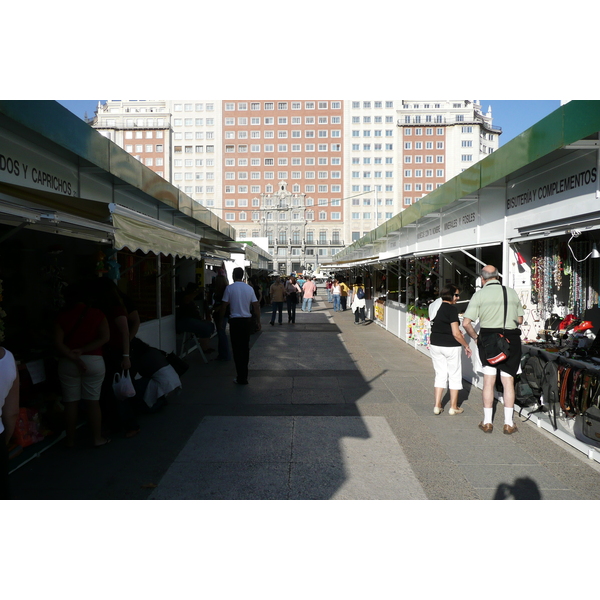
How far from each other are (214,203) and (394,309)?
9503 cm

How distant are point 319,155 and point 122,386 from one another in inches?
4067

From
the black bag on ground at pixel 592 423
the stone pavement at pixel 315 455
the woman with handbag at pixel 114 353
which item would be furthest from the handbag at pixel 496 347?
the woman with handbag at pixel 114 353

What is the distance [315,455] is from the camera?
503 centimetres

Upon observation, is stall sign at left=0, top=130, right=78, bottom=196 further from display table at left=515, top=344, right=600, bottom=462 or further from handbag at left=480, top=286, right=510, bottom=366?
display table at left=515, top=344, right=600, bottom=462

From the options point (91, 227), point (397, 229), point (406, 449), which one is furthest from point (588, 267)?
point (397, 229)

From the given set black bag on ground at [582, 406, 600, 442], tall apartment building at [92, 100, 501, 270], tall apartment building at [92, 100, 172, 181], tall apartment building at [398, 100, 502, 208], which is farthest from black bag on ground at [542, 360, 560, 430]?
tall apartment building at [92, 100, 172, 181]

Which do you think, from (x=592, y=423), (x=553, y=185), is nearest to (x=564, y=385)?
(x=592, y=423)

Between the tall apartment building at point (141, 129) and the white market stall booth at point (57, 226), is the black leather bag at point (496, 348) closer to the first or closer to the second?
the white market stall booth at point (57, 226)

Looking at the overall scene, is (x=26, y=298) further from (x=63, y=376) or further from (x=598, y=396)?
(x=598, y=396)

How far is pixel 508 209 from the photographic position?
7.48 m

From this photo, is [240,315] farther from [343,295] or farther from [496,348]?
[343,295]

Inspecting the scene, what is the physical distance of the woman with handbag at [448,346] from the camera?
249 inches

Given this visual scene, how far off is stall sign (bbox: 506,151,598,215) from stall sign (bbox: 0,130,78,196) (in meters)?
5.74

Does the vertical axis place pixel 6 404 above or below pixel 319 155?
below
